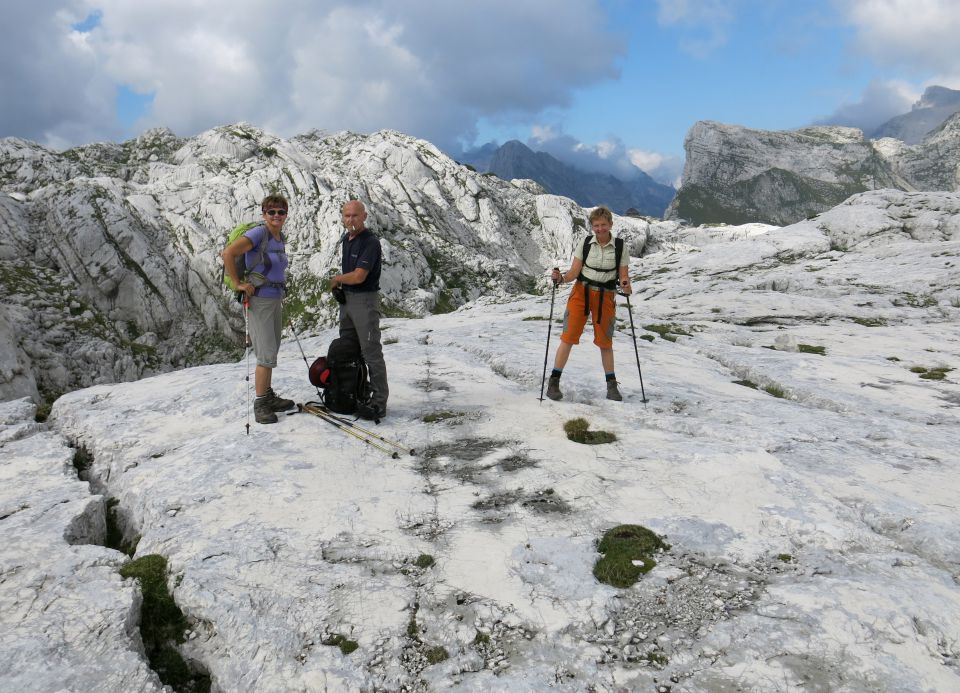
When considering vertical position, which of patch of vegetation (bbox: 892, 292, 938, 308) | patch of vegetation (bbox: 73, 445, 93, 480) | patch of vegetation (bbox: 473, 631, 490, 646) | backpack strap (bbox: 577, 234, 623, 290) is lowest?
patch of vegetation (bbox: 473, 631, 490, 646)

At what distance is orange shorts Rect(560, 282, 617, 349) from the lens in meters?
14.1

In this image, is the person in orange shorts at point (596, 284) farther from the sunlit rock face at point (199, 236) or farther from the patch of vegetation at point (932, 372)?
the sunlit rock face at point (199, 236)

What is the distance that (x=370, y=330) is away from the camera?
1245 centimetres

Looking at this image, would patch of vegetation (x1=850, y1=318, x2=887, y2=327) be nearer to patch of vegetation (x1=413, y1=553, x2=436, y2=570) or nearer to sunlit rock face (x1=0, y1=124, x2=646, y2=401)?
patch of vegetation (x1=413, y1=553, x2=436, y2=570)

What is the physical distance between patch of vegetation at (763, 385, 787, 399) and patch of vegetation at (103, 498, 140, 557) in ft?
58.6

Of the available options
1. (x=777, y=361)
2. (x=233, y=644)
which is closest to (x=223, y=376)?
(x=233, y=644)

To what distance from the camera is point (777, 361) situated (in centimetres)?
2050

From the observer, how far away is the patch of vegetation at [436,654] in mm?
5566

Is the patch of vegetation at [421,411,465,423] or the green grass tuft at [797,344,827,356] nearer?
the patch of vegetation at [421,411,465,423]

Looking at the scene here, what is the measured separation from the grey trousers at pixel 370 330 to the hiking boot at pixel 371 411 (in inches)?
3.2

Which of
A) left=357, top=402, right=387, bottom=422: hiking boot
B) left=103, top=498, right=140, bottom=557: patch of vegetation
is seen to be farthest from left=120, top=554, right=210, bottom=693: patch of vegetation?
left=357, top=402, right=387, bottom=422: hiking boot

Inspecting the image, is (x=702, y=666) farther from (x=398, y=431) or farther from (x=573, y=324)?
(x=573, y=324)

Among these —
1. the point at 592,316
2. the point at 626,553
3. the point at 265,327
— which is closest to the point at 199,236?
the point at 265,327

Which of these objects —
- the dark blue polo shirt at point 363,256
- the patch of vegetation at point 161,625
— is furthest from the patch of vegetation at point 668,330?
the patch of vegetation at point 161,625
